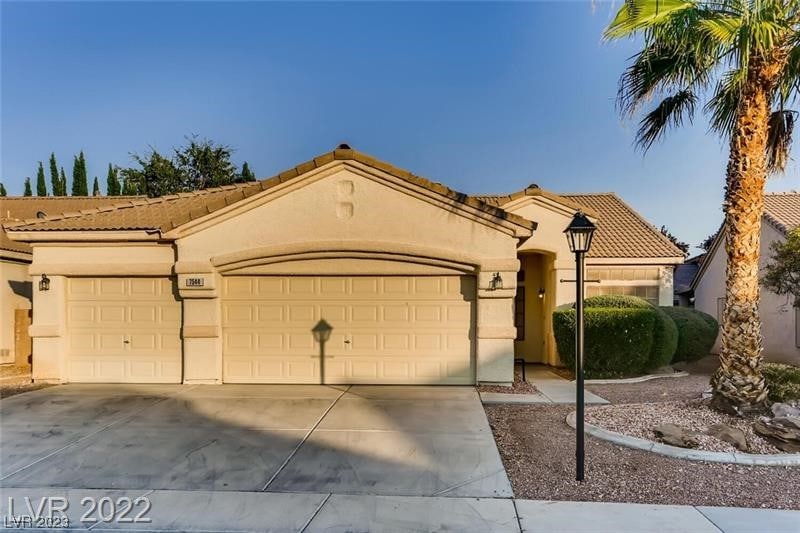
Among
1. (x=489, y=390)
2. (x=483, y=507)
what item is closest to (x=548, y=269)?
(x=489, y=390)

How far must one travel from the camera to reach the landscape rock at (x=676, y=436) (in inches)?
228

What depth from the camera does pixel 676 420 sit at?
21.6 feet

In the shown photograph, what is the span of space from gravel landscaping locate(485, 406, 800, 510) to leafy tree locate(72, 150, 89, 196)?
43785 mm

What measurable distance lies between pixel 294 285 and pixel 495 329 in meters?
4.37

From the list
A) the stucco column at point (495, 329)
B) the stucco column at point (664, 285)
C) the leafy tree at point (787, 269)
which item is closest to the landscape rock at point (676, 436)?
the stucco column at point (495, 329)

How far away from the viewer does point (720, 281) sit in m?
17.3

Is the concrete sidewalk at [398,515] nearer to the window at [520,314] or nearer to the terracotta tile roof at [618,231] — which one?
the window at [520,314]

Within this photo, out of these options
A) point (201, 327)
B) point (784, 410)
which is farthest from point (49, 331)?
point (784, 410)

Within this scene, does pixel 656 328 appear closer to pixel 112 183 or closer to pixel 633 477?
pixel 633 477

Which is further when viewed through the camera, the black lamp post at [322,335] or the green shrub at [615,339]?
the green shrub at [615,339]

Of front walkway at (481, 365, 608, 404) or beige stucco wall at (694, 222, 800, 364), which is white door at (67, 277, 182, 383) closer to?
front walkway at (481, 365, 608, 404)

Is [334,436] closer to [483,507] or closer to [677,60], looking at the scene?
[483,507]

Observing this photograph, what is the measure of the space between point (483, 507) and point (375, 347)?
5447mm

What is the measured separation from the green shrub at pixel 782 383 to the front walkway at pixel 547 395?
101 inches
